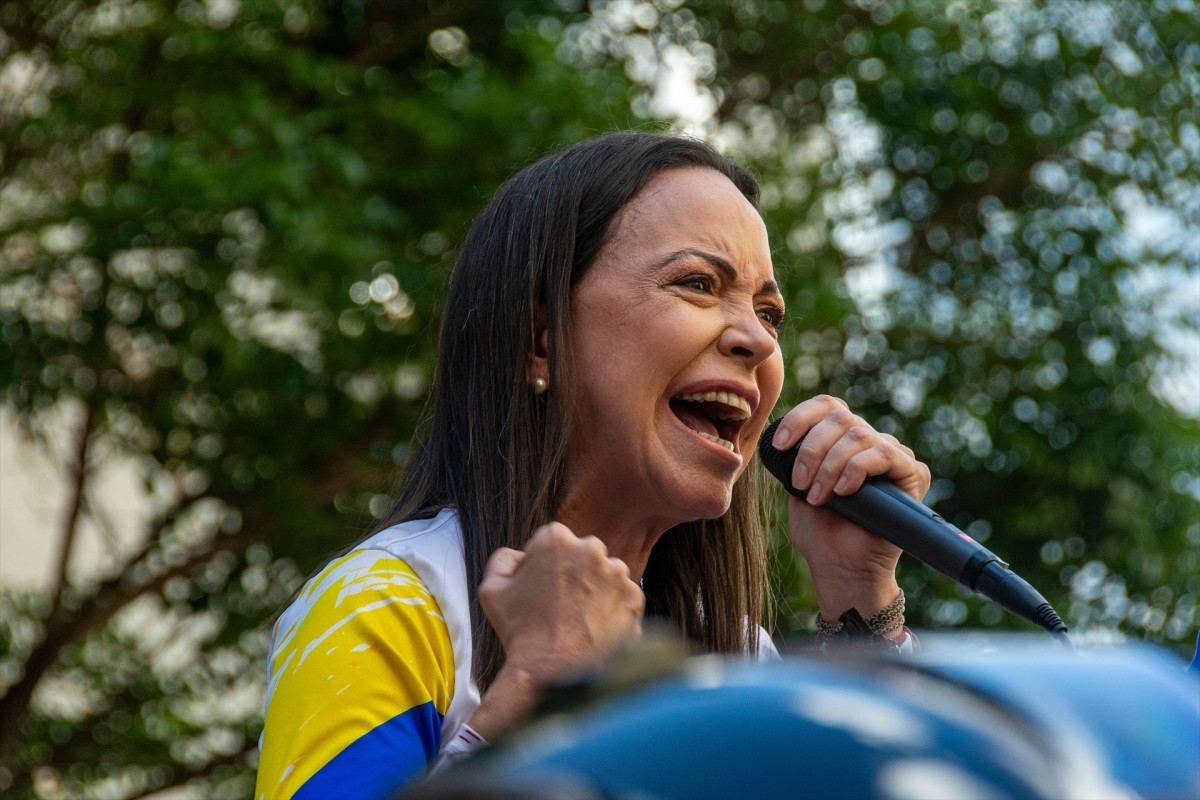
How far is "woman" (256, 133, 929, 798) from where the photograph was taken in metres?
1.96

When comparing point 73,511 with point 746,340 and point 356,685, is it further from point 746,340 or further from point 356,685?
point 356,685

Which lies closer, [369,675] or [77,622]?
[369,675]

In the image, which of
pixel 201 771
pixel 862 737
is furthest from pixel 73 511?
pixel 862 737

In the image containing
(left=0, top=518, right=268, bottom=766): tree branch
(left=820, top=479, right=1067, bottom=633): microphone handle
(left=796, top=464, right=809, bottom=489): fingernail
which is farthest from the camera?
(left=0, top=518, right=268, bottom=766): tree branch

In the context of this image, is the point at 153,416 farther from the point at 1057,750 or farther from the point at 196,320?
the point at 1057,750

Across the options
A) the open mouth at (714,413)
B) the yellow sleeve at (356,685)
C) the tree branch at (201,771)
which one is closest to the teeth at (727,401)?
the open mouth at (714,413)

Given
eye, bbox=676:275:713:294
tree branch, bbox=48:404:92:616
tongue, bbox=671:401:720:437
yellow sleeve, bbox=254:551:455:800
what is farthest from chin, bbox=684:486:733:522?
tree branch, bbox=48:404:92:616

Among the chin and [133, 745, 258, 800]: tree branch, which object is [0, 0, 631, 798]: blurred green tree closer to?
[133, 745, 258, 800]: tree branch

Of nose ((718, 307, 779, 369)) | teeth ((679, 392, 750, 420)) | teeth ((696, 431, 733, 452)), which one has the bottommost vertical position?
teeth ((696, 431, 733, 452))

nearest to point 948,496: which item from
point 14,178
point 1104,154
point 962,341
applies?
point 962,341

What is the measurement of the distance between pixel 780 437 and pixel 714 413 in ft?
0.50

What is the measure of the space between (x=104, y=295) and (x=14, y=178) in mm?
1520

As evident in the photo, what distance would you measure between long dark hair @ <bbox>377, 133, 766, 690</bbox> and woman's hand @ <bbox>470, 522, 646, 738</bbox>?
20.3 inches

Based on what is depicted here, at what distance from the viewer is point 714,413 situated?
240cm
